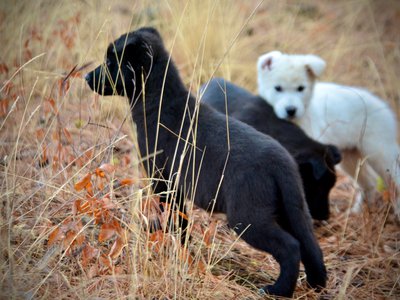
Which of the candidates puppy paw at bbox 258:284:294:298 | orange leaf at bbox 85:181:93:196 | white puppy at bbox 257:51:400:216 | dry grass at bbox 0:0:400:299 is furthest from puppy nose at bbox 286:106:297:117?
orange leaf at bbox 85:181:93:196

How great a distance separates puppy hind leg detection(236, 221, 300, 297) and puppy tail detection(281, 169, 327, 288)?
15cm

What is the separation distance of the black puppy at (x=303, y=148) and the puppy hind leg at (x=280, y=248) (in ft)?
5.48

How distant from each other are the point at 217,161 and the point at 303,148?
1688 millimetres

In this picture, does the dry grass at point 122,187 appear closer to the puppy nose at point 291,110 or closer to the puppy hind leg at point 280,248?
the puppy hind leg at point 280,248

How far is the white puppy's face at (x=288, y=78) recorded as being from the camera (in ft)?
19.8

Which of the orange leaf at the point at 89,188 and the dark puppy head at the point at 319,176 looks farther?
Result: the dark puppy head at the point at 319,176

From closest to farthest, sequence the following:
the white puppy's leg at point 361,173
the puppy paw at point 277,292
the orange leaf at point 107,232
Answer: the orange leaf at point 107,232, the puppy paw at point 277,292, the white puppy's leg at point 361,173

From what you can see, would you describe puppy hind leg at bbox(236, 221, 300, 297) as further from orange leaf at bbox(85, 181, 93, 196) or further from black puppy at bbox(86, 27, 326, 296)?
orange leaf at bbox(85, 181, 93, 196)

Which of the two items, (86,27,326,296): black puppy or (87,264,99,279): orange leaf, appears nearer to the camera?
(87,264,99,279): orange leaf

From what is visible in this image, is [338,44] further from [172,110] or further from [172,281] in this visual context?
[172,281]

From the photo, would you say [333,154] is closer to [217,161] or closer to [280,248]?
[217,161]

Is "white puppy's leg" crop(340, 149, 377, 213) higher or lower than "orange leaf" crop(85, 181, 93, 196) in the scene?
lower

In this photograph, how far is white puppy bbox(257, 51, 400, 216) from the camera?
19.8ft

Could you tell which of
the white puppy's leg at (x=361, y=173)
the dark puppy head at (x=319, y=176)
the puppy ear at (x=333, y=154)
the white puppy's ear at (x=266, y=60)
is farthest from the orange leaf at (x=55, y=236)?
the white puppy's leg at (x=361, y=173)
